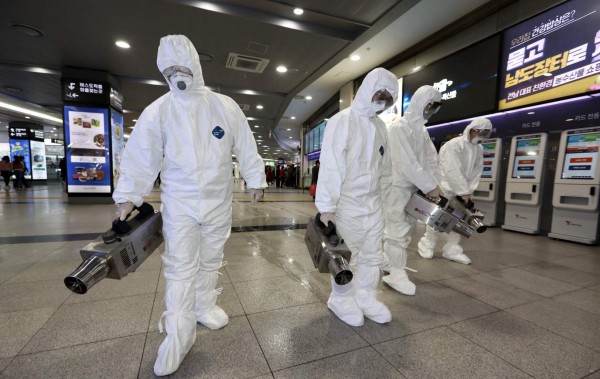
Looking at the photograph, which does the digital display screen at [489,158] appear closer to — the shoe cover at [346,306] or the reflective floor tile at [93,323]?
the shoe cover at [346,306]

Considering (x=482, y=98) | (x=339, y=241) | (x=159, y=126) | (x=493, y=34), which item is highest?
(x=493, y=34)

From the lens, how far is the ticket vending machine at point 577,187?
144 inches

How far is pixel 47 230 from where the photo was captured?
4.14m

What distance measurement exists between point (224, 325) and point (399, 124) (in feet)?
6.52

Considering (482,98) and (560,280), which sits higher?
(482,98)

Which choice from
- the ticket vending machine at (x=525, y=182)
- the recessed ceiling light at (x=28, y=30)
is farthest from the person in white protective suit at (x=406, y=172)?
the recessed ceiling light at (x=28, y=30)

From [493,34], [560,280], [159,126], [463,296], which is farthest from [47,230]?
[493,34]

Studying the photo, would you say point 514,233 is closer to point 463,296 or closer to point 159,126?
point 463,296

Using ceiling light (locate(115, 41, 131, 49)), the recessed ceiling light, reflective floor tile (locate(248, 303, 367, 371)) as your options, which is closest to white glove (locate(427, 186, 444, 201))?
reflective floor tile (locate(248, 303, 367, 371))

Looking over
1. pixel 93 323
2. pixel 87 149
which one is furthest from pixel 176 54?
pixel 87 149

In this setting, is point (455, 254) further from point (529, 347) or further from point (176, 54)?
point (176, 54)

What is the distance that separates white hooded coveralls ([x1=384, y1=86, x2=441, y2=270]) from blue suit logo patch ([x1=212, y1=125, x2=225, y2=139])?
1.40 metres

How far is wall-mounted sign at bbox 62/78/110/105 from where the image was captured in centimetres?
689

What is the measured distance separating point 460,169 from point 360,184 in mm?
2099
